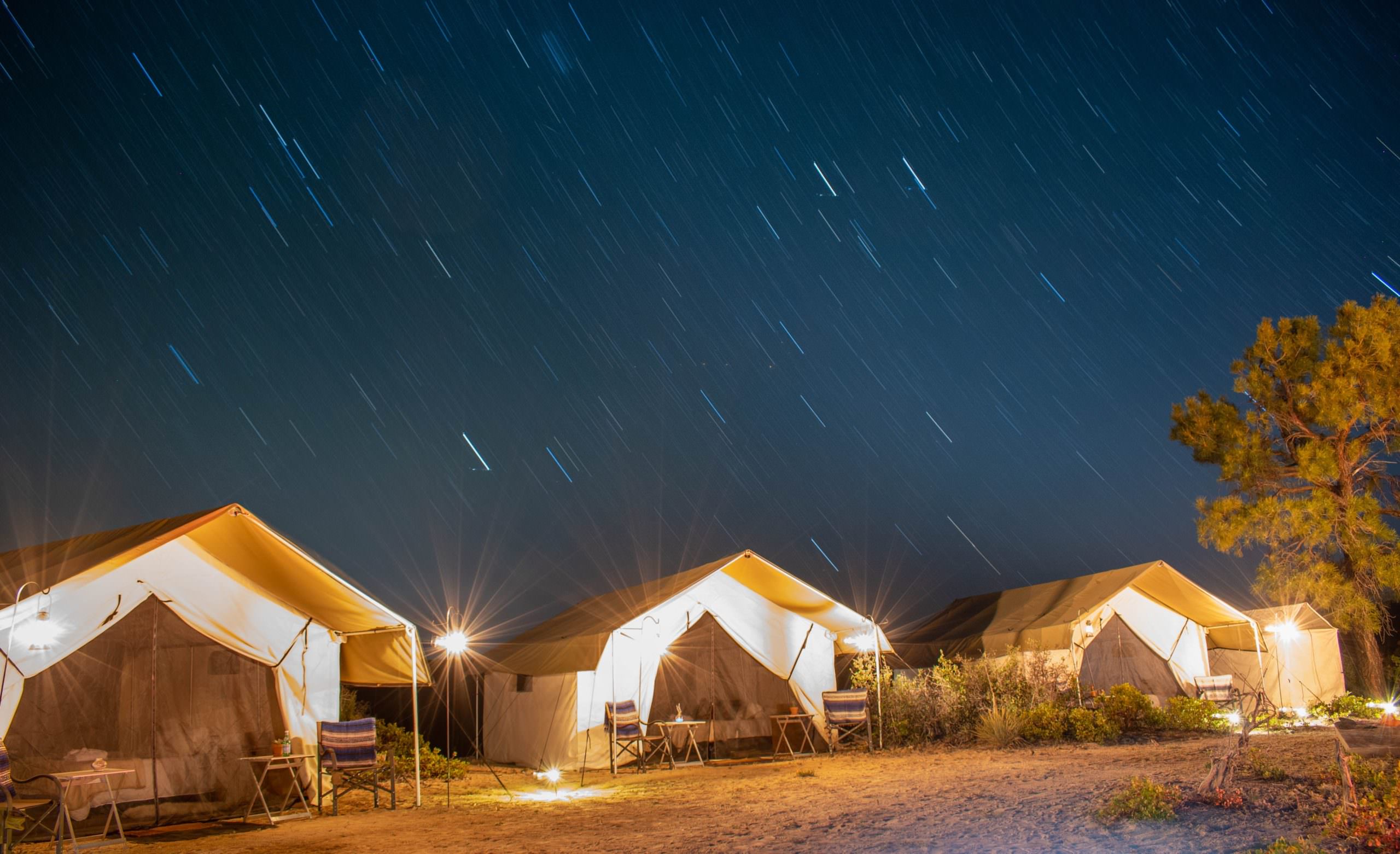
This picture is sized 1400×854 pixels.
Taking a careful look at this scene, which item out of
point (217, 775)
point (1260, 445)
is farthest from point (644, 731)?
point (1260, 445)

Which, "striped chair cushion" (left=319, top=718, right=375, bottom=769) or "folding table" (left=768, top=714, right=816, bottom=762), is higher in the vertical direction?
"striped chair cushion" (left=319, top=718, right=375, bottom=769)

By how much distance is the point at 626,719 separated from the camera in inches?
435

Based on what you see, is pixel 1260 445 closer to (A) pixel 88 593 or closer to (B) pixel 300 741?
(B) pixel 300 741

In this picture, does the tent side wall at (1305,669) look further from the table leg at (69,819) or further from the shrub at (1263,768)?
the table leg at (69,819)

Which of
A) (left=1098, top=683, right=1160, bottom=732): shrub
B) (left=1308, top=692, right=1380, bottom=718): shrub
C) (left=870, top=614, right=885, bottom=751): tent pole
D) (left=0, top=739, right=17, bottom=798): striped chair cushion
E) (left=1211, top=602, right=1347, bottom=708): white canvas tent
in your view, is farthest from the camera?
(left=1211, top=602, right=1347, bottom=708): white canvas tent

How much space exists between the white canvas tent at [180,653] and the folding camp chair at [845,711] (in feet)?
17.2

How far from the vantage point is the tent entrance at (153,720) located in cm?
745

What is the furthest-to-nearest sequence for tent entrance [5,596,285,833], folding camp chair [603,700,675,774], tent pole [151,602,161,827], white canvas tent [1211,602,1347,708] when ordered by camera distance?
white canvas tent [1211,602,1347,708], folding camp chair [603,700,675,774], tent pole [151,602,161,827], tent entrance [5,596,285,833]

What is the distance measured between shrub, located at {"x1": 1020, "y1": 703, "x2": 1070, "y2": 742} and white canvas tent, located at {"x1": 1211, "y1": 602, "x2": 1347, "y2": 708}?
21.5ft

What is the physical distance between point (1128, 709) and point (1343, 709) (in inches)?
155

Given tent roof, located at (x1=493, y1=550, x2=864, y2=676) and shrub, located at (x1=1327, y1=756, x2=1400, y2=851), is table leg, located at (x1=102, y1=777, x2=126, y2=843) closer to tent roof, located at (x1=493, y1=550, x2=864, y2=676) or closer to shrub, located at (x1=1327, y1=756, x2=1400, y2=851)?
tent roof, located at (x1=493, y1=550, x2=864, y2=676)

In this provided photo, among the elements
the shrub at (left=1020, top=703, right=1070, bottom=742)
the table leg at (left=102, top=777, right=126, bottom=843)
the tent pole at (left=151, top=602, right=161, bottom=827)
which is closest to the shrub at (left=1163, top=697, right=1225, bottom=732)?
the shrub at (left=1020, top=703, right=1070, bottom=742)

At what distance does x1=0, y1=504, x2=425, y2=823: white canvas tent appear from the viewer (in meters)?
7.32

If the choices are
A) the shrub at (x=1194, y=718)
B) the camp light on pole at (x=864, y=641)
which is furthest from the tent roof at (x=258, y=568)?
the shrub at (x=1194, y=718)
